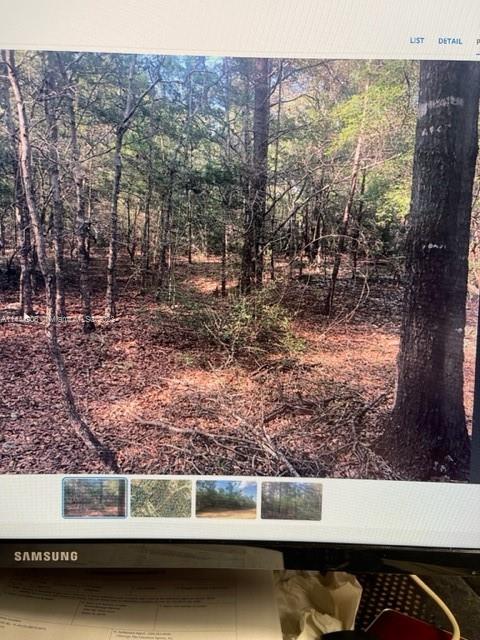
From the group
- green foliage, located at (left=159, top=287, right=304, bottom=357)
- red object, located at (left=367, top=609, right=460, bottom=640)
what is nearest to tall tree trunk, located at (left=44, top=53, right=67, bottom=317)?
green foliage, located at (left=159, top=287, right=304, bottom=357)

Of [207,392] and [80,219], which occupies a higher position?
[80,219]

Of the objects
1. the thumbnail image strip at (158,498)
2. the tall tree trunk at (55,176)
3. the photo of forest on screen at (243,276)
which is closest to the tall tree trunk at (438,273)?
the photo of forest on screen at (243,276)

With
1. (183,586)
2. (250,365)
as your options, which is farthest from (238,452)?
(183,586)

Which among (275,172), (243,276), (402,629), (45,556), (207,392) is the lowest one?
(402,629)

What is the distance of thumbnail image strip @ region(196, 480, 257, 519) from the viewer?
21.1 inches

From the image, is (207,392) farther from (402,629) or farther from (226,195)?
(402,629)

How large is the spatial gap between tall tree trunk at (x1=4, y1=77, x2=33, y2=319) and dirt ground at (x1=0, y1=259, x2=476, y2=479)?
2 cm

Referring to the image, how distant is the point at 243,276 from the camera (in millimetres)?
530

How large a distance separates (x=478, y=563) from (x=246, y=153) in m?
0.47

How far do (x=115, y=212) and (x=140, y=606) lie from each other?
42cm

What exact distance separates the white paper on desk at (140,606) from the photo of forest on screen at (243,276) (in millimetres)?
157

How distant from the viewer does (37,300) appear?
52cm

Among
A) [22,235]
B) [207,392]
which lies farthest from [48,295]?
[207,392]

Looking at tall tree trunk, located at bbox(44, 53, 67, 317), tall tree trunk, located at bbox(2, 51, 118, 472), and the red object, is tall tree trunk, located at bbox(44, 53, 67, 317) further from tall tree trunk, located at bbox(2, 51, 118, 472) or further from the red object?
the red object
